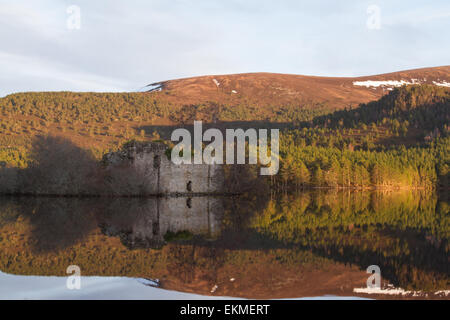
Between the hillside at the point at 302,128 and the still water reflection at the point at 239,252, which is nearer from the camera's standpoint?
the still water reflection at the point at 239,252

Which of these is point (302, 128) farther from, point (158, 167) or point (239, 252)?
point (239, 252)

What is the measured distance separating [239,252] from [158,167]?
31906mm

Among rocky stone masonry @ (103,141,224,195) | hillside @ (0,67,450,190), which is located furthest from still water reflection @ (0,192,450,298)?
hillside @ (0,67,450,190)

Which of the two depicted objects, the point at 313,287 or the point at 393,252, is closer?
the point at 313,287

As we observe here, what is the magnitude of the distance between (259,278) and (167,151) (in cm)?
3538

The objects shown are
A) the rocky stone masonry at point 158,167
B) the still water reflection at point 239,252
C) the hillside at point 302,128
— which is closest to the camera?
the still water reflection at point 239,252

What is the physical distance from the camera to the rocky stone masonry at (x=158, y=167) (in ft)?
149

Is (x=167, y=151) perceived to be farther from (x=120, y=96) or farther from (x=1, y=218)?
(x=120, y=96)

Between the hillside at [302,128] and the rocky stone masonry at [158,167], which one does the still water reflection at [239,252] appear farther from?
the hillside at [302,128]

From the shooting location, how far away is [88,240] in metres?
16.5

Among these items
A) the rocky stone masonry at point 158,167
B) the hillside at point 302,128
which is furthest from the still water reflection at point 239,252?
the hillside at point 302,128

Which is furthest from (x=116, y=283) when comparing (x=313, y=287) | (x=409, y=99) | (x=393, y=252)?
(x=409, y=99)

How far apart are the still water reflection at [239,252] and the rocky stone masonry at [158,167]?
72.3ft

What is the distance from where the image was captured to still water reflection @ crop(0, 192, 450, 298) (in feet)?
36.2
